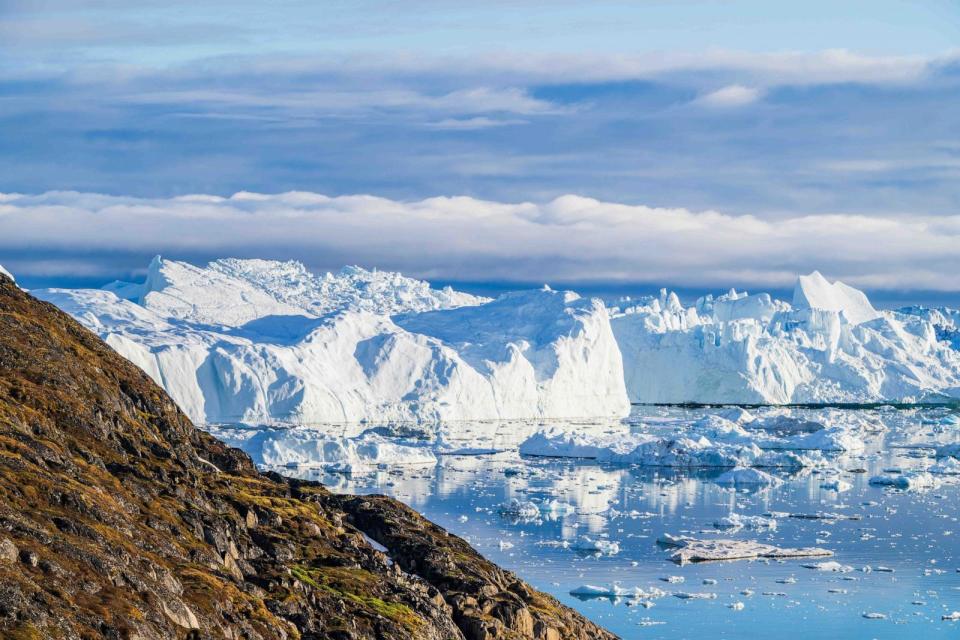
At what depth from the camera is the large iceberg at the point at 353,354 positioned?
94500 mm

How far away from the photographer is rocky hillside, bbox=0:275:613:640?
46.9 feet

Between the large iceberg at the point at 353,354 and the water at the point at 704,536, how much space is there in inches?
1025

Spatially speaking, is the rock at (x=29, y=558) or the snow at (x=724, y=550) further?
the snow at (x=724, y=550)

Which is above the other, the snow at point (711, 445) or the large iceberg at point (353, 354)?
the large iceberg at point (353, 354)

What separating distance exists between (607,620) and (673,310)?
132345 millimetres

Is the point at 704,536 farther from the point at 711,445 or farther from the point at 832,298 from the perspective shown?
the point at 832,298

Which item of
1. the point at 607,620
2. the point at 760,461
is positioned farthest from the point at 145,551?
the point at 760,461

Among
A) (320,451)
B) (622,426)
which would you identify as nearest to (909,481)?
(320,451)

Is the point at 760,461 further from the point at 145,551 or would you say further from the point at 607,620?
the point at 145,551

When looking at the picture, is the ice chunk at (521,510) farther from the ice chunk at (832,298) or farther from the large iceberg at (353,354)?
the ice chunk at (832,298)

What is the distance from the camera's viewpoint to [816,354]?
158m

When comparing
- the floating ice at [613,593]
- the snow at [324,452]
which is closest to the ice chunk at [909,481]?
the snow at [324,452]

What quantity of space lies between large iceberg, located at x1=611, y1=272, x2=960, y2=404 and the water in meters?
65.9

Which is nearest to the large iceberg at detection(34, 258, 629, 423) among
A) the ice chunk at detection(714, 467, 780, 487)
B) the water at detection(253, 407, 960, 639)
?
the water at detection(253, 407, 960, 639)
